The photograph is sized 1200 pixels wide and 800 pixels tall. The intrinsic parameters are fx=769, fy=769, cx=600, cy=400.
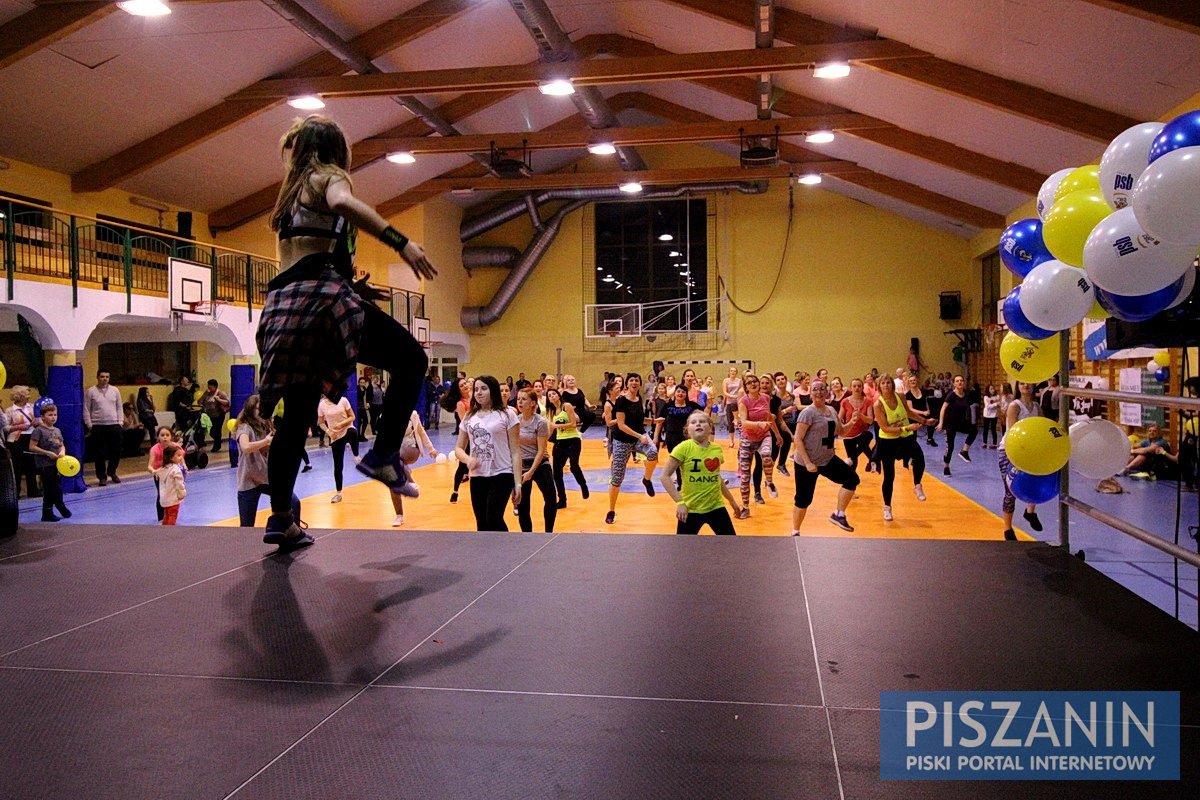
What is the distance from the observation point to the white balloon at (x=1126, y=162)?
2340 mm

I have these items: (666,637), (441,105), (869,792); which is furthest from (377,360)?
(441,105)

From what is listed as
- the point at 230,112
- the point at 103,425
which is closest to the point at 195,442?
the point at 103,425

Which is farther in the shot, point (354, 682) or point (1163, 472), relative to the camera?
point (1163, 472)

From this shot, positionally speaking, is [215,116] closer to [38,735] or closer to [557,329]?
[557,329]

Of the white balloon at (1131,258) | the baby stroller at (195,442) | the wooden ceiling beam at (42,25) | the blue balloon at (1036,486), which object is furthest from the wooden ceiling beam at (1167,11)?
the baby stroller at (195,442)

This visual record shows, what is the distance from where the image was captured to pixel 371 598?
2.22 meters

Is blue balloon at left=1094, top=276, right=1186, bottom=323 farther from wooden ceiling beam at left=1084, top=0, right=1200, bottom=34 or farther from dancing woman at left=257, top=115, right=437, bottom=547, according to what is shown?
wooden ceiling beam at left=1084, top=0, right=1200, bottom=34

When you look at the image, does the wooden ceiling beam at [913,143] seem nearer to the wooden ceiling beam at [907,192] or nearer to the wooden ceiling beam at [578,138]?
the wooden ceiling beam at [578,138]

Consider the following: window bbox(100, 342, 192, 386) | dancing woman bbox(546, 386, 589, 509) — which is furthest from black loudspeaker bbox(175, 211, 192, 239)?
dancing woman bbox(546, 386, 589, 509)

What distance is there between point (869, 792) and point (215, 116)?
44.3 feet

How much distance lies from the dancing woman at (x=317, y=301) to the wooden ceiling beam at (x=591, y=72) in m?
8.85

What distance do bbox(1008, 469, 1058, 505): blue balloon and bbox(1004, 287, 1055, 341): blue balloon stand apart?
550 mm

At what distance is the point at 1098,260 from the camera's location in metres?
2.27

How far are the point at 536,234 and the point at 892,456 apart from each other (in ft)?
48.5
